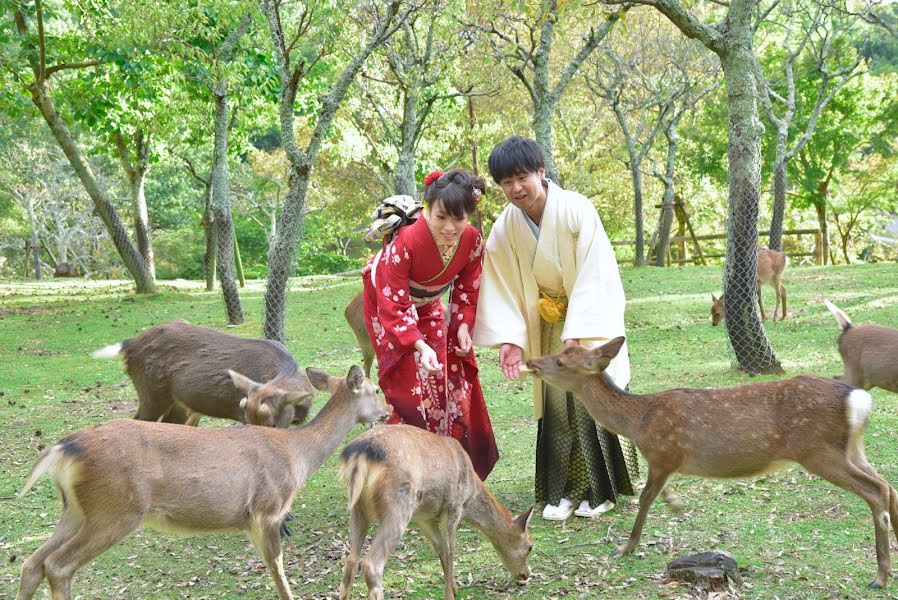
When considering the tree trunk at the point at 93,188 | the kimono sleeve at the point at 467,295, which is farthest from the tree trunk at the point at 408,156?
the kimono sleeve at the point at 467,295

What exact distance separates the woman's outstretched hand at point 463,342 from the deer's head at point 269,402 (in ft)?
3.98

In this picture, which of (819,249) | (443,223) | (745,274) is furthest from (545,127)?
(819,249)

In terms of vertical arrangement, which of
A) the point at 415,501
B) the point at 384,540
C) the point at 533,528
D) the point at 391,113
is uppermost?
the point at 391,113

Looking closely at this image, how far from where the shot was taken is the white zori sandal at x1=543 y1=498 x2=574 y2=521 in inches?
194

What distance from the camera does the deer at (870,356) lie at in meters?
6.40

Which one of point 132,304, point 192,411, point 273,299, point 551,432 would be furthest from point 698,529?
point 132,304

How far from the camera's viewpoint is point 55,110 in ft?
49.5

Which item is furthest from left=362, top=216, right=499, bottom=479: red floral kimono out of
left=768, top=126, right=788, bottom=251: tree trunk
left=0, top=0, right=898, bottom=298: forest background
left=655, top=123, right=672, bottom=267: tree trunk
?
left=655, top=123, right=672, bottom=267: tree trunk

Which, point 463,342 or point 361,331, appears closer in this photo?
point 463,342

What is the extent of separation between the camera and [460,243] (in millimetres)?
4699

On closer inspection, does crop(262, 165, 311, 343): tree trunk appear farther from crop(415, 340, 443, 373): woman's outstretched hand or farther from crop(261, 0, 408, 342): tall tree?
crop(415, 340, 443, 373): woman's outstretched hand

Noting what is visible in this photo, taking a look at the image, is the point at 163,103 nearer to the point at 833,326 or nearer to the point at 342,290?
the point at 342,290

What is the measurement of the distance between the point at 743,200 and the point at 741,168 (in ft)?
0.94

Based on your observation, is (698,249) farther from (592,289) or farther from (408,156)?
(592,289)
